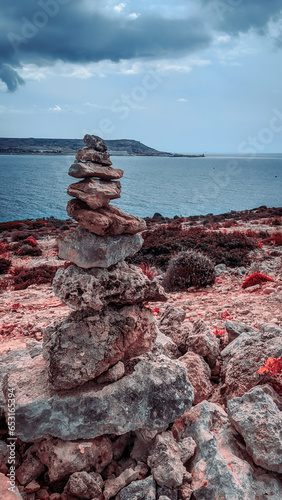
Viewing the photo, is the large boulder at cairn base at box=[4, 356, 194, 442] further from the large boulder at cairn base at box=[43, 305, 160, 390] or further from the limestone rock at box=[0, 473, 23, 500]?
the limestone rock at box=[0, 473, 23, 500]

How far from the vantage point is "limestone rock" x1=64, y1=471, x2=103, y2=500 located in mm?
3332

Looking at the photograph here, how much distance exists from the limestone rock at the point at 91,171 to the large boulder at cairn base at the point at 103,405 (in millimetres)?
2308

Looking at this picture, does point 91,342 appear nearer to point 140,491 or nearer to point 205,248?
point 140,491

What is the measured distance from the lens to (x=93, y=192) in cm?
383

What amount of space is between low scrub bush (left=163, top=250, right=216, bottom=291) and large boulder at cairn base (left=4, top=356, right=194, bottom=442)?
7.14m

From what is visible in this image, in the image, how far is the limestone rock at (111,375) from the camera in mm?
3879

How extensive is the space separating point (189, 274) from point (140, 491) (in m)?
8.20

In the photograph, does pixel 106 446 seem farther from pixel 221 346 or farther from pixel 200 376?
pixel 221 346

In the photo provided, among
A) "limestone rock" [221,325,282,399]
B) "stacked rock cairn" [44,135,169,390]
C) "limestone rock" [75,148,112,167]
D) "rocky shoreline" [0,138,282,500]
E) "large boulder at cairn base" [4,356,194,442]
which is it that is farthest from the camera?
"limestone rock" [221,325,282,399]

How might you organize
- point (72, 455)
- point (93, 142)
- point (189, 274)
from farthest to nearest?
point (189, 274), point (93, 142), point (72, 455)

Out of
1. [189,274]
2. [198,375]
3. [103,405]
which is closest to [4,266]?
[189,274]

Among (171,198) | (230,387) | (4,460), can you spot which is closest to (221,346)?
(230,387)

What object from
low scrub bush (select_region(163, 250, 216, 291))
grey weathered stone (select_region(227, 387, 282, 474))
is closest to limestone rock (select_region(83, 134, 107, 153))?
grey weathered stone (select_region(227, 387, 282, 474))

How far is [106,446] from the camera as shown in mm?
3676
